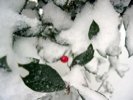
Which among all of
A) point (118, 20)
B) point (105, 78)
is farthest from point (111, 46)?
point (105, 78)

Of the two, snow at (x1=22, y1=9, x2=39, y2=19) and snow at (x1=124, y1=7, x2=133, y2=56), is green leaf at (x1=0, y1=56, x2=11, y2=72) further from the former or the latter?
snow at (x1=124, y1=7, x2=133, y2=56)

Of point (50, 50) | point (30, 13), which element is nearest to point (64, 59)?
point (50, 50)

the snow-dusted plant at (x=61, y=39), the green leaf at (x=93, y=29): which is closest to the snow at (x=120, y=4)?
the snow-dusted plant at (x=61, y=39)

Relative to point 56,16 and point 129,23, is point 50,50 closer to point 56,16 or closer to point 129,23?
point 56,16

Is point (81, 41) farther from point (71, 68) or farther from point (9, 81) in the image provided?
point (9, 81)

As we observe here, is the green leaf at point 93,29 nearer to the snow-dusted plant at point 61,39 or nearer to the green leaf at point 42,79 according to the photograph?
the snow-dusted plant at point 61,39

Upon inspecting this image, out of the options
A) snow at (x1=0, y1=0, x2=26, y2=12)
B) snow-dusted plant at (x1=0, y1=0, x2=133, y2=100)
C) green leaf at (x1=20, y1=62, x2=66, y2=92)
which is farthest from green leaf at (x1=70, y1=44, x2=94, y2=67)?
snow at (x1=0, y1=0, x2=26, y2=12)

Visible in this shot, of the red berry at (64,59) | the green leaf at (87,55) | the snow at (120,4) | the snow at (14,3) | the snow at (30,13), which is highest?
the snow at (120,4)
